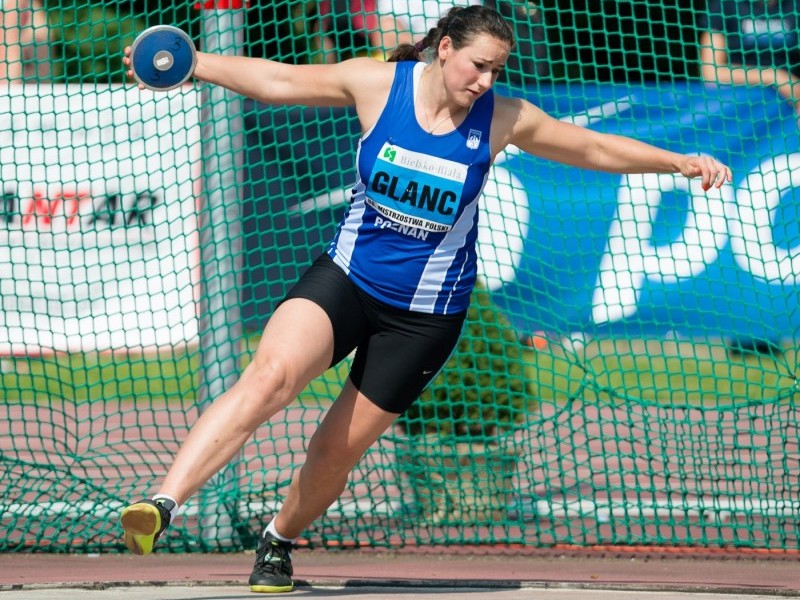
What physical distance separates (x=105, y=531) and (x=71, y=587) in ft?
4.32

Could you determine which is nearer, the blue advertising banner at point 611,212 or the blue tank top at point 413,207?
the blue tank top at point 413,207

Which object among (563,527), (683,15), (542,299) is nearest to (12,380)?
(542,299)

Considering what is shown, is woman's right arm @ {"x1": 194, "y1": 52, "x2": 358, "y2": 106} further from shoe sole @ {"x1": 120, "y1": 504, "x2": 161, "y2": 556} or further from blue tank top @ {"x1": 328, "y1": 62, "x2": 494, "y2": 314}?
shoe sole @ {"x1": 120, "y1": 504, "x2": 161, "y2": 556}

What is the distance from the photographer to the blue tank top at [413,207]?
421 cm

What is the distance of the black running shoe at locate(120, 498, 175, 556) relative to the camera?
3578 millimetres

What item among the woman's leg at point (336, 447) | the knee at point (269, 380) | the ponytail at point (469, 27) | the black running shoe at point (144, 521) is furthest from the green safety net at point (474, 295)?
the black running shoe at point (144, 521)

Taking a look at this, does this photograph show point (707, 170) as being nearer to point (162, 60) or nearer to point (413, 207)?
point (413, 207)

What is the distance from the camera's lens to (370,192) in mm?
4270

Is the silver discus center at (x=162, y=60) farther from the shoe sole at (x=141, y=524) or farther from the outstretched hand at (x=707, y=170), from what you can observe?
the outstretched hand at (x=707, y=170)

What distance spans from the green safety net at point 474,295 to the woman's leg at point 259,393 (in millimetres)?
2304

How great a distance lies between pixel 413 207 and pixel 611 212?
4813 mm

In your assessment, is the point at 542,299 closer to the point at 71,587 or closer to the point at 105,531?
the point at 105,531

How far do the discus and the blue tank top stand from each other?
0.67m

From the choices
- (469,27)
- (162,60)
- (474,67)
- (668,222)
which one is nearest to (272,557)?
(162,60)
